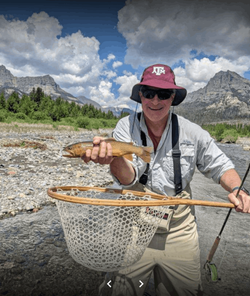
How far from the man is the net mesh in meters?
0.32

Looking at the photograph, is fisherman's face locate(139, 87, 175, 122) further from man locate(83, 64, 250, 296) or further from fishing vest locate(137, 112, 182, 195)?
fishing vest locate(137, 112, 182, 195)

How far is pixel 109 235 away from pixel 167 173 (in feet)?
3.50

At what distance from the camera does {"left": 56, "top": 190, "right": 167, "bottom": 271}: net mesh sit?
2.61 m

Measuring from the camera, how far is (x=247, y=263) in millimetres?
4984


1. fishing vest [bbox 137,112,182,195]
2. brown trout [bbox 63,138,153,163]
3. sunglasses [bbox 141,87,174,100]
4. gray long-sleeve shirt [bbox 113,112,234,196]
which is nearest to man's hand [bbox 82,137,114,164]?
brown trout [bbox 63,138,153,163]

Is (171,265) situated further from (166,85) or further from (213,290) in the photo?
(166,85)

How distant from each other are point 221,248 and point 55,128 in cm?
4623

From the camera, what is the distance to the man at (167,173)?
2.93 metres

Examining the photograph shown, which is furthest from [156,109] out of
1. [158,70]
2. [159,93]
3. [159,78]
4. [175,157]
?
[175,157]

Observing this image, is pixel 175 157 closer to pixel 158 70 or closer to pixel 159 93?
pixel 159 93

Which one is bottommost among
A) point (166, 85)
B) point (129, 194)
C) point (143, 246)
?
point (143, 246)

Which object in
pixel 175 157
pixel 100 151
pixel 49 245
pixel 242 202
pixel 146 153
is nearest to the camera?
pixel 100 151

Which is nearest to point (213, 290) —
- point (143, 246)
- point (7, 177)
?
point (143, 246)

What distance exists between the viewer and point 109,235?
274 centimetres
